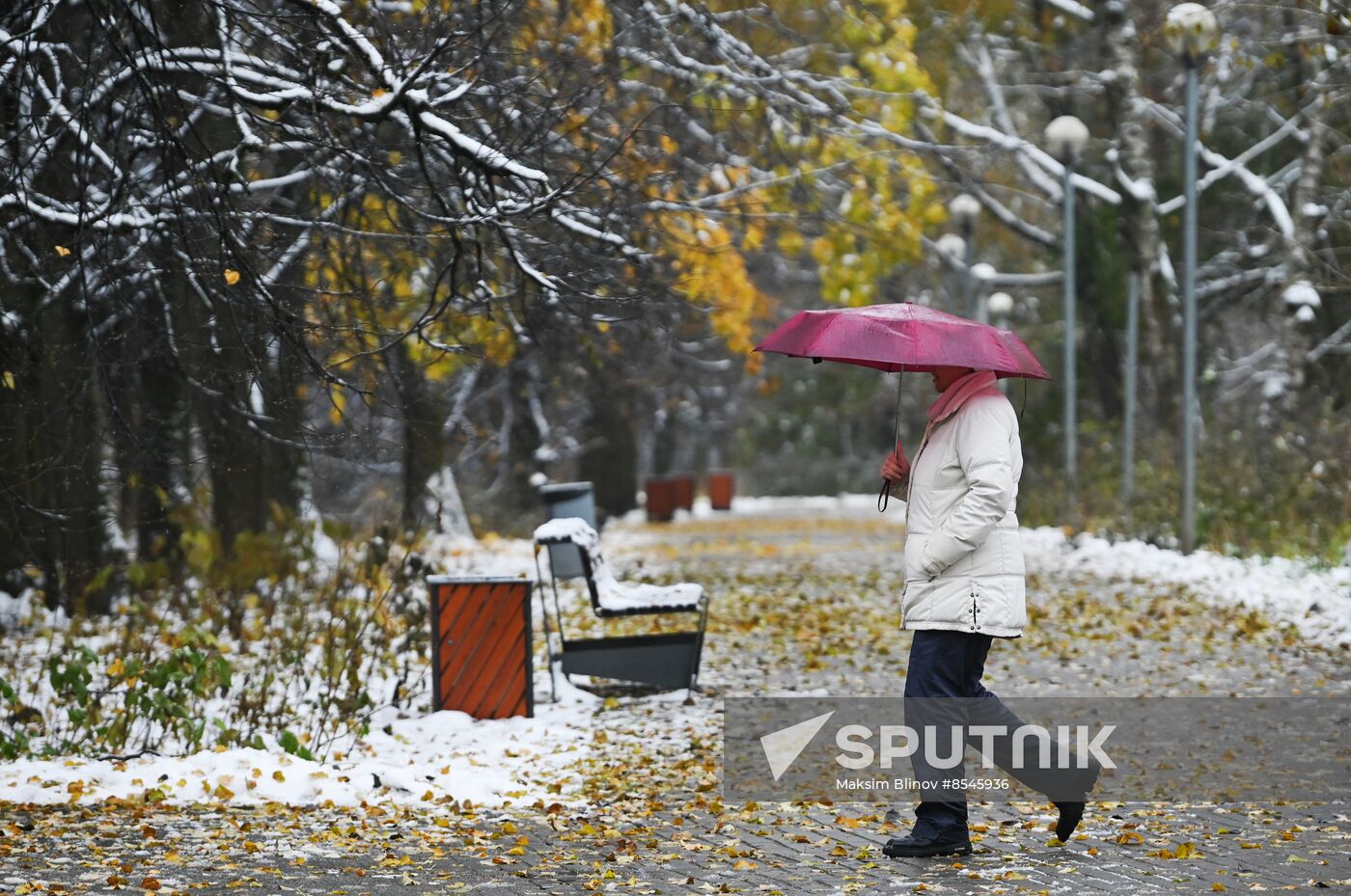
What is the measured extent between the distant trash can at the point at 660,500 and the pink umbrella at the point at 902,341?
2619 cm

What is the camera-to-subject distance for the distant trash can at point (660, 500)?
33.2m

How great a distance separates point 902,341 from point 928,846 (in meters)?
1.80

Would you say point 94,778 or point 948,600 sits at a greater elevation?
point 948,600

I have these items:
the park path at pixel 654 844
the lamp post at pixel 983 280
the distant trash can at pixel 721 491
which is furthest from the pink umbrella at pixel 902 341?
the distant trash can at pixel 721 491

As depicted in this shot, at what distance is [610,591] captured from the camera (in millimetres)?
11289

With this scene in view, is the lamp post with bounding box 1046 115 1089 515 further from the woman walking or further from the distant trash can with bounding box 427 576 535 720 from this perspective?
the woman walking

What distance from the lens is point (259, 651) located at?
13055 mm

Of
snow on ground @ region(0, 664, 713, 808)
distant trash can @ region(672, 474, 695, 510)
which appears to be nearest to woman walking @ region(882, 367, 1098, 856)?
snow on ground @ region(0, 664, 713, 808)

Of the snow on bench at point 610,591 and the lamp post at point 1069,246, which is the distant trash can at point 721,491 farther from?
the snow on bench at point 610,591

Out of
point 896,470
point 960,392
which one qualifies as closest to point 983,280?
point 896,470

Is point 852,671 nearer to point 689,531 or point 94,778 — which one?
point 94,778

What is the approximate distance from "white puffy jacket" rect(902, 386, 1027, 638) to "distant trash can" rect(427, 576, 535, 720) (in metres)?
3.77

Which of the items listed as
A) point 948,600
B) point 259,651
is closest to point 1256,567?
point 259,651

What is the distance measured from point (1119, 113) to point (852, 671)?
19646mm
